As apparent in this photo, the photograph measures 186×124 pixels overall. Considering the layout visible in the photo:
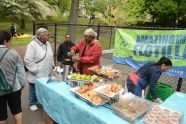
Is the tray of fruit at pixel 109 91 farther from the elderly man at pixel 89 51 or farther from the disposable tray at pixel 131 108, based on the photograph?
the elderly man at pixel 89 51

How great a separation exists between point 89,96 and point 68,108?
1.20 ft

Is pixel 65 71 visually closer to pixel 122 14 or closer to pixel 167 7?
pixel 122 14

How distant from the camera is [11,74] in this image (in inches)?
96.7

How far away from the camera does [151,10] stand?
66.4 feet

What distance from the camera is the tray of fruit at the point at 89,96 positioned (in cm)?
219

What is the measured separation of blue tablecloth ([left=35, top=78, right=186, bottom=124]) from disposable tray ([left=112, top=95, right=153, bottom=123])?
0.06 metres

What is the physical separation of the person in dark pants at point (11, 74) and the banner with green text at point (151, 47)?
2654 mm

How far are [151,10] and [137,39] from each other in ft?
59.5

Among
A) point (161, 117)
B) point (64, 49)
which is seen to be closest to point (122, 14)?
point (64, 49)

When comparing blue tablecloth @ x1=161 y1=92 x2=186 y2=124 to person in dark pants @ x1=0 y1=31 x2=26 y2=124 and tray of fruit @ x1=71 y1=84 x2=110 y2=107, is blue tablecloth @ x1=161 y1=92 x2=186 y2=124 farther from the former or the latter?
person in dark pants @ x1=0 y1=31 x2=26 y2=124

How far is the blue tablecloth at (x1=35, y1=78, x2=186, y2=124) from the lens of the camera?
200 cm

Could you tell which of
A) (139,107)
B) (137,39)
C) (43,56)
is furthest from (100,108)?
(137,39)

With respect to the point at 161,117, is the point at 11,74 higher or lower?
higher

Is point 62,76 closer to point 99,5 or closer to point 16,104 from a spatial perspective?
point 16,104
